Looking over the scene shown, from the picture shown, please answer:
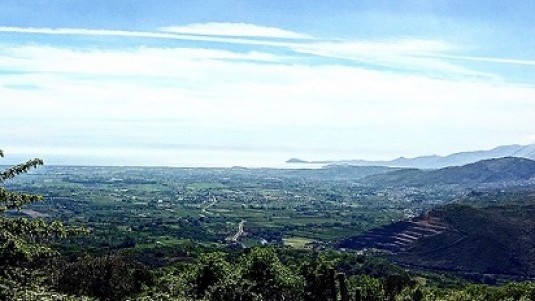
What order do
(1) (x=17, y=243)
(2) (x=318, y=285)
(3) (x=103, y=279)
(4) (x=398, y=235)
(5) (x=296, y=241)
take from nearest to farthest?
(1) (x=17, y=243), (2) (x=318, y=285), (3) (x=103, y=279), (5) (x=296, y=241), (4) (x=398, y=235)

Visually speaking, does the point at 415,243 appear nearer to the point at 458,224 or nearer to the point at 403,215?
the point at 458,224

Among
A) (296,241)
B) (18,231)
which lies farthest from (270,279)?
(296,241)

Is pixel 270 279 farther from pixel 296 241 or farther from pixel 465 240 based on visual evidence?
pixel 296 241

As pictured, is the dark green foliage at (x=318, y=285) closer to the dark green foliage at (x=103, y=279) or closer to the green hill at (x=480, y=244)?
the dark green foliage at (x=103, y=279)

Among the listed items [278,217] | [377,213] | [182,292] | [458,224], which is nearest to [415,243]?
[458,224]

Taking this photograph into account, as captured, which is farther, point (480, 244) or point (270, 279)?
point (480, 244)

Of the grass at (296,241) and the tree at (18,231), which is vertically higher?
the tree at (18,231)

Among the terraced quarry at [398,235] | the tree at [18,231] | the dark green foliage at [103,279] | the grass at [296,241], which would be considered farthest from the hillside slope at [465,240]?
the tree at [18,231]
